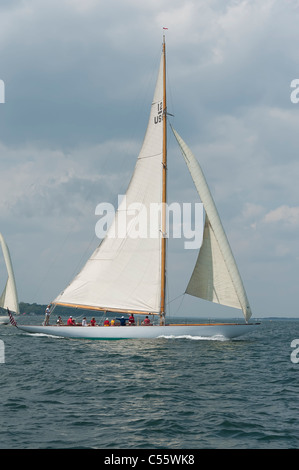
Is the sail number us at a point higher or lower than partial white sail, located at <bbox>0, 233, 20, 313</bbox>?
higher

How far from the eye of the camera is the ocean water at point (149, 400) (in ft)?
37.7

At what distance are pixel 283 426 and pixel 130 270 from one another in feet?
73.2

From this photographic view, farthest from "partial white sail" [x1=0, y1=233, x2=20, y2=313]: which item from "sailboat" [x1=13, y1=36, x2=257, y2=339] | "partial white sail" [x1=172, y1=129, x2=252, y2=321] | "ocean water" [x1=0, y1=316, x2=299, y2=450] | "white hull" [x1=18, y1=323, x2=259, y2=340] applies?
"ocean water" [x1=0, y1=316, x2=299, y2=450]

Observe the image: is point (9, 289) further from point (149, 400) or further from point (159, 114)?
point (149, 400)

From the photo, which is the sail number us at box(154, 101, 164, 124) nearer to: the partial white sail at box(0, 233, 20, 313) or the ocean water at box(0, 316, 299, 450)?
the ocean water at box(0, 316, 299, 450)

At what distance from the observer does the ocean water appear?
1149cm

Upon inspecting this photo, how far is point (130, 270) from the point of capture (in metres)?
34.3

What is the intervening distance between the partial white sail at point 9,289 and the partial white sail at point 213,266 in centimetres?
3782

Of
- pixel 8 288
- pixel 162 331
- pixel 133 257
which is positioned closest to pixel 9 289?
pixel 8 288

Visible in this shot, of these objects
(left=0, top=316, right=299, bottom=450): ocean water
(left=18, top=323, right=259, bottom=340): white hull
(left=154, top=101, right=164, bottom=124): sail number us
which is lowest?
(left=0, top=316, right=299, bottom=450): ocean water

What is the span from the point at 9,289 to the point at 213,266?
4009 cm

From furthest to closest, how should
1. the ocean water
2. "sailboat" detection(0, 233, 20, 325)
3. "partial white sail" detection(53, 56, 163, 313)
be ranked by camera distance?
1. "sailboat" detection(0, 233, 20, 325)
2. "partial white sail" detection(53, 56, 163, 313)
3. the ocean water

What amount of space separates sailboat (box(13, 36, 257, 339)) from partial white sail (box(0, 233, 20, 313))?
28965 mm

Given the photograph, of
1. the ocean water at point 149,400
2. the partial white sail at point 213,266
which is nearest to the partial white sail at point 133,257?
the partial white sail at point 213,266
